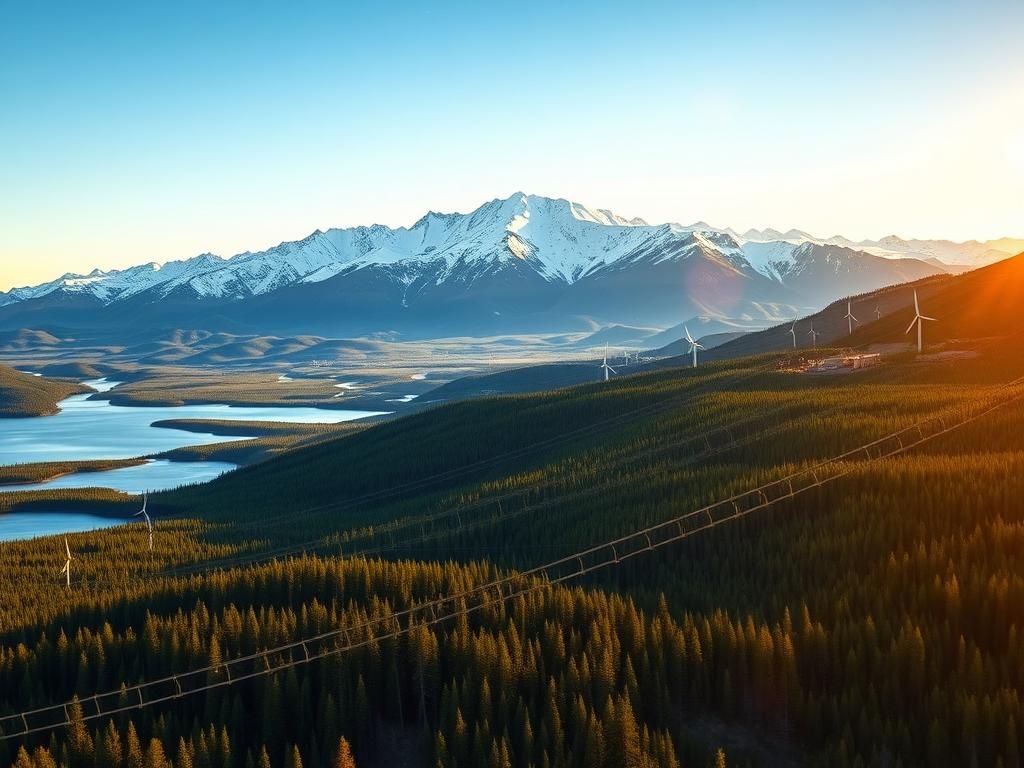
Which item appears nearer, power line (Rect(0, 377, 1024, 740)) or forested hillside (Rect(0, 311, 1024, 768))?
forested hillside (Rect(0, 311, 1024, 768))

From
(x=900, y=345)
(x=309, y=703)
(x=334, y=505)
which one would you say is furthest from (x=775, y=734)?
(x=900, y=345)

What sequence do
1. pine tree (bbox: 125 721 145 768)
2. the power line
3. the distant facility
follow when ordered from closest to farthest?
pine tree (bbox: 125 721 145 768)
the power line
the distant facility

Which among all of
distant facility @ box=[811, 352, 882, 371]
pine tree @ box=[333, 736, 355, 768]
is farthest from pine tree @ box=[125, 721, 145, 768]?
distant facility @ box=[811, 352, 882, 371]

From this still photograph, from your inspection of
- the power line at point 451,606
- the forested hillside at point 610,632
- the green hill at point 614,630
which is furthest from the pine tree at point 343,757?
the power line at point 451,606

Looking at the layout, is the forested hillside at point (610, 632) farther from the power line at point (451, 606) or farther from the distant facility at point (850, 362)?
the distant facility at point (850, 362)

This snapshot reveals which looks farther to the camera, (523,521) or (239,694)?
(523,521)

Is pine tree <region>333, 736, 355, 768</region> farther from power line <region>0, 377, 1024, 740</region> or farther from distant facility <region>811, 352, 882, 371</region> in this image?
distant facility <region>811, 352, 882, 371</region>

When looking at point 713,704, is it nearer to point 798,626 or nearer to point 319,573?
point 798,626
